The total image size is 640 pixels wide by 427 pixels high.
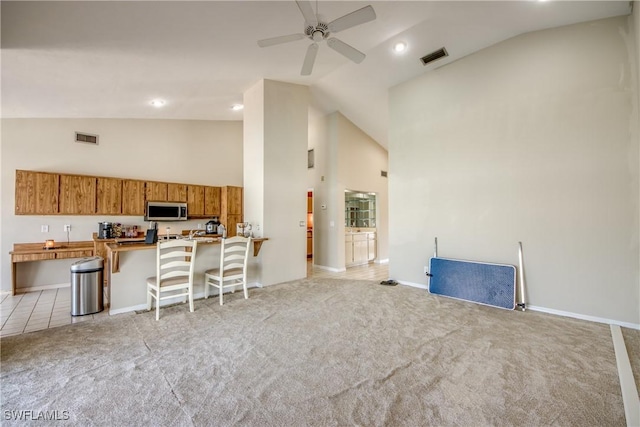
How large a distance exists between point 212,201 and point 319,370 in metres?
5.46

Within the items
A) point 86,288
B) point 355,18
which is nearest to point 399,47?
point 355,18

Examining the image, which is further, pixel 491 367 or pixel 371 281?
pixel 371 281

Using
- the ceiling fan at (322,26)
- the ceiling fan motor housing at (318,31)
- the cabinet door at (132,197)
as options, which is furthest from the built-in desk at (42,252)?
the ceiling fan motor housing at (318,31)

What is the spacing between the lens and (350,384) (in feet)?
6.43

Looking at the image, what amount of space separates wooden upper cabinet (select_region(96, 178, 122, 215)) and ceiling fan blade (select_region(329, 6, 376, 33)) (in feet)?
16.5

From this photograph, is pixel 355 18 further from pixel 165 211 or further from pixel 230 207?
pixel 165 211

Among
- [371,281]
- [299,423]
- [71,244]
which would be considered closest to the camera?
[299,423]

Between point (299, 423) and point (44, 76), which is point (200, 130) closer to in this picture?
point (44, 76)

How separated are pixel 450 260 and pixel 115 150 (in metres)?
6.70

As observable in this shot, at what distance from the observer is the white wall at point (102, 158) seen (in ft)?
14.6

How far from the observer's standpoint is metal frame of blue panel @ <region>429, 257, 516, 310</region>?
3670 mm

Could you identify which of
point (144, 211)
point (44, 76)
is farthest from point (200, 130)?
A: point (44, 76)

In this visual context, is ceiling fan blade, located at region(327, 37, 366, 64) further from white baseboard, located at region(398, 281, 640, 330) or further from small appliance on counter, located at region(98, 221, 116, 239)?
small appliance on counter, located at region(98, 221, 116, 239)

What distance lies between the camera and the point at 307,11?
102 inches
